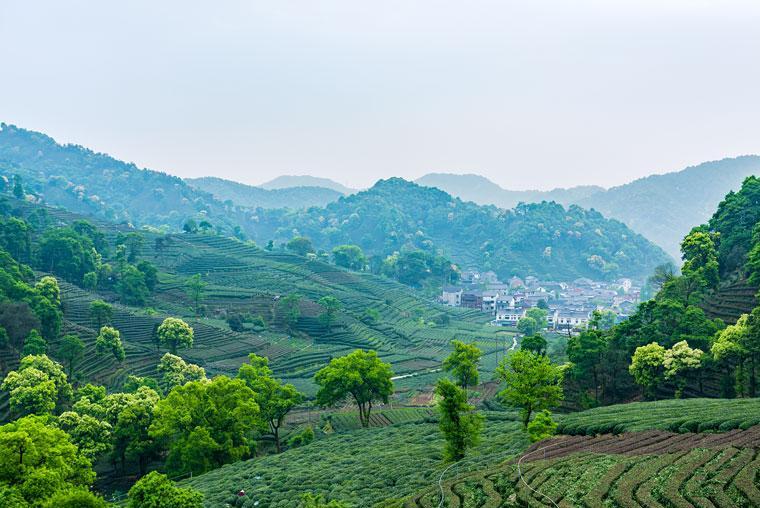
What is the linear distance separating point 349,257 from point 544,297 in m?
45.6

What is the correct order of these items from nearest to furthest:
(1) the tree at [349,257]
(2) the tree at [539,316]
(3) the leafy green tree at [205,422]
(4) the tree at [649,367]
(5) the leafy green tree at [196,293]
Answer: (3) the leafy green tree at [205,422]
(4) the tree at [649,367]
(5) the leafy green tree at [196,293]
(2) the tree at [539,316]
(1) the tree at [349,257]

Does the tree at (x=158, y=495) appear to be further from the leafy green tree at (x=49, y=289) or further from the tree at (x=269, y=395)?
the leafy green tree at (x=49, y=289)

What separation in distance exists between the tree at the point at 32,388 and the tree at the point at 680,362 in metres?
39.1

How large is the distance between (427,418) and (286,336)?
36.5 meters

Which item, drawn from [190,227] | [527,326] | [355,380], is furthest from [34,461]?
[190,227]

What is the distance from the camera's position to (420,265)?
134 metres

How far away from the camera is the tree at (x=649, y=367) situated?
129ft

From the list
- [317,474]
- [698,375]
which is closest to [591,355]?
[698,375]

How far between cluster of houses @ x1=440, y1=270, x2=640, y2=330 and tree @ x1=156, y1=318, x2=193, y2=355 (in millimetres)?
60190

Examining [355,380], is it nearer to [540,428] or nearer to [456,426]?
[456,426]

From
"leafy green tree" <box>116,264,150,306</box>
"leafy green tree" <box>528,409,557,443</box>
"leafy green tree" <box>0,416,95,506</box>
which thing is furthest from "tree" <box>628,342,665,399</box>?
"leafy green tree" <box>116,264,150,306</box>

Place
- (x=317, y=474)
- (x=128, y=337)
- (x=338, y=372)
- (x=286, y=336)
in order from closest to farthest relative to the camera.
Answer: (x=317, y=474) → (x=338, y=372) → (x=128, y=337) → (x=286, y=336)

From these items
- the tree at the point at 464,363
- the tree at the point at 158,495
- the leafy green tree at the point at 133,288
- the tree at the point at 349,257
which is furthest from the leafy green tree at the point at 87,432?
the tree at the point at 349,257

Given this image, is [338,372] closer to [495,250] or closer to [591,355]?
[591,355]
